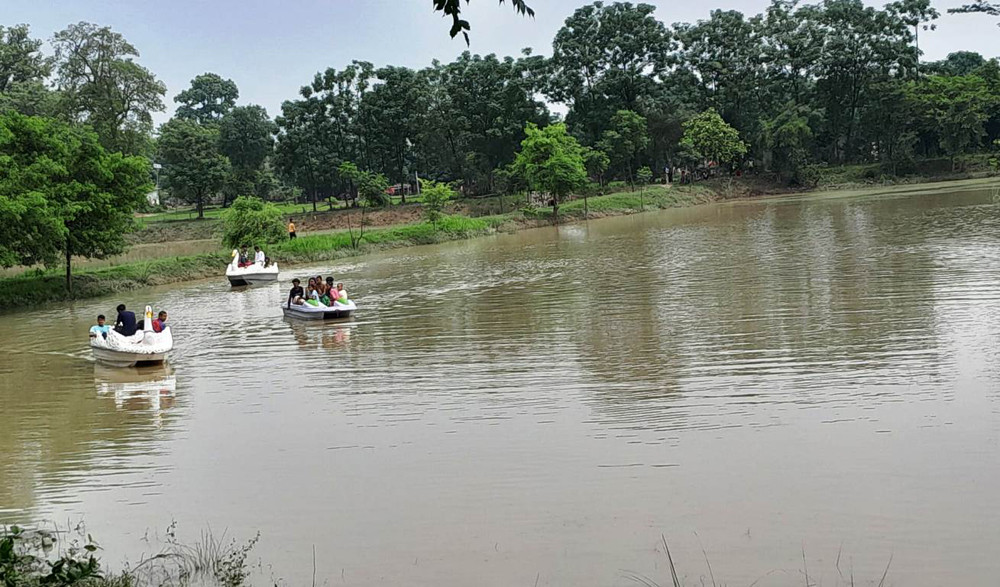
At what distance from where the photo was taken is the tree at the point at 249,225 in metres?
37.0

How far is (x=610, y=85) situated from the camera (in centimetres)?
7062

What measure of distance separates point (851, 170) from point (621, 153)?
61.8ft

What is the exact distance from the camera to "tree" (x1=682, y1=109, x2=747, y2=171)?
6512 centimetres

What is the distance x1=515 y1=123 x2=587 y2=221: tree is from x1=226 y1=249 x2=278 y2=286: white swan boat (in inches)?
1054

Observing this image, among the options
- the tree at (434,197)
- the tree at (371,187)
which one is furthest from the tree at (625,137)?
the tree at (434,197)

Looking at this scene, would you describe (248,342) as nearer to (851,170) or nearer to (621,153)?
(621,153)

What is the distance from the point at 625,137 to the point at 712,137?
21.5 feet

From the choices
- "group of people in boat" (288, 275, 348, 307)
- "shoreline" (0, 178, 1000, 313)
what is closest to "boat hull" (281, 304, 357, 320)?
"group of people in boat" (288, 275, 348, 307)

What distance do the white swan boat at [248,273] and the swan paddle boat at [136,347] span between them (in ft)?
46.4

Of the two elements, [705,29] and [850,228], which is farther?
[705,29]

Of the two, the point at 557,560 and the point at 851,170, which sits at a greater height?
the point at 851,170

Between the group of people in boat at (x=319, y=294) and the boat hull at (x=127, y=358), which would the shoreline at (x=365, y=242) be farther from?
the boat hull at (x=127, y=358)

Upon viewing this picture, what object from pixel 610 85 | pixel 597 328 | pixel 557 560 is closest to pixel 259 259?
pixel 597 328

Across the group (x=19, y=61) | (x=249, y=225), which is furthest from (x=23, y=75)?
(x=249, y=225)
